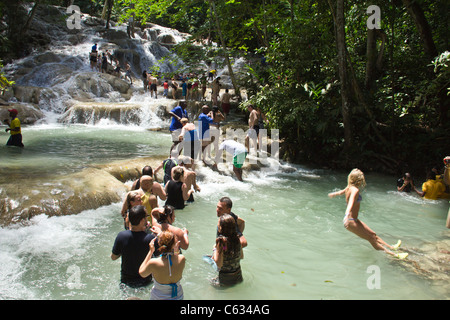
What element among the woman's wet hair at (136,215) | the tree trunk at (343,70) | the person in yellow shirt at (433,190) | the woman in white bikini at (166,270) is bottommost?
the person in yellow shirt at (433,190)

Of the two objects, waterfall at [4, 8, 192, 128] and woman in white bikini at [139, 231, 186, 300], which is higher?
waterfall at [4, 8, 192, 128]

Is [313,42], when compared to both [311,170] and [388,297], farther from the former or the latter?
[388,297]

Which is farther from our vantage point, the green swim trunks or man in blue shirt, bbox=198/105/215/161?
the green swim trunks

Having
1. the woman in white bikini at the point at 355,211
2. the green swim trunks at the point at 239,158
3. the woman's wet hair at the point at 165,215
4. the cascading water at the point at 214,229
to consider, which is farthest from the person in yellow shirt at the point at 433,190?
the woman's wet hair at the point at 165,215

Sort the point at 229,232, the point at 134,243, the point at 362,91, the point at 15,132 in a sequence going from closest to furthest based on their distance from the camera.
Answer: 1. the point at 134,243
2. the point at 229,232
3. the point at 15,132
4. the point at 362,91

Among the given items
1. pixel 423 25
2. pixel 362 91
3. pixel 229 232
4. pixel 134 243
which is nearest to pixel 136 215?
pixel 134 243

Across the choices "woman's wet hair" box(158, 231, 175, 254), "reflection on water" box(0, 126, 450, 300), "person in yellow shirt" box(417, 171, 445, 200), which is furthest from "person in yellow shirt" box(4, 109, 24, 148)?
"person in yellow shirt" box(417, 171, 445, 200)

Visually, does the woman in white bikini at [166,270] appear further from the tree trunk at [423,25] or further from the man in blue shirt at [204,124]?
the tree trunk at [423,25]

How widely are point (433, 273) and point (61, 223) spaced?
19.5ft

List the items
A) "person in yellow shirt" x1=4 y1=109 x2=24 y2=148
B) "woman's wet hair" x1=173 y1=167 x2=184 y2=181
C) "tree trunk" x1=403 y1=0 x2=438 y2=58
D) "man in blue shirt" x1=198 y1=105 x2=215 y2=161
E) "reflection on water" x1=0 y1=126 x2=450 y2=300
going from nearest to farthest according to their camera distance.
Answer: "reflection on water" x1=0 y1=126 x2=450 y2=300
"woman's wet hair" x1=173 y1=167 x2=184 y2=181
"man in blue shirt" x1=198 y1=105 x2=215 y2=161
"person in yellow shirt" x1=4 y1=109 x2=24 y2=148
"tree trunk" x1=403 y1=0 x2=438 y2=58

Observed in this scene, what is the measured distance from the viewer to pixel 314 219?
7223mm

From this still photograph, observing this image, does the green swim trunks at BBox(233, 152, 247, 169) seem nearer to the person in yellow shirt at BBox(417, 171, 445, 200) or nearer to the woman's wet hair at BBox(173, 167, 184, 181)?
the woman's wet hair at BBox(173, 167, 184, 181)

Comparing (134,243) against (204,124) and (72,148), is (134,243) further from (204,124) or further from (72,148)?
(72,148)

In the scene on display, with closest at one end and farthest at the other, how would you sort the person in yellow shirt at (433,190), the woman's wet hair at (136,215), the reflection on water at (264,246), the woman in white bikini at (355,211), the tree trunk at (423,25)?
the woman's wet hair at (136,215), the reflection on water at (264,246), the woman in white bikini at (355,211), the person in yellow shirt at (433,190), the tree trunk at (423,25)
